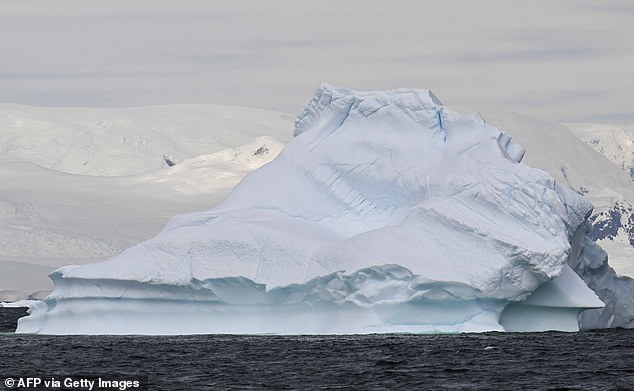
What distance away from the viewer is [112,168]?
453 feet

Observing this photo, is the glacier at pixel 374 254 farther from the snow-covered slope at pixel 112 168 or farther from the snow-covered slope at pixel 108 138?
the snow-covered slope at pixel 108 138

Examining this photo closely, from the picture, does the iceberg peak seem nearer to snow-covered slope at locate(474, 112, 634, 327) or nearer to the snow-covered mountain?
snow-covered slope at locate(474, 112, 634, 327)

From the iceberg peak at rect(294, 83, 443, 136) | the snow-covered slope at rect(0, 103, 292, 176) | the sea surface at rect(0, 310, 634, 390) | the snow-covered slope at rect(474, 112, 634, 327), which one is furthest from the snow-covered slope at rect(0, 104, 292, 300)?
the sea surface at rect(0, 310, 634, 390)

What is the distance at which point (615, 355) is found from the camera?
30422mm

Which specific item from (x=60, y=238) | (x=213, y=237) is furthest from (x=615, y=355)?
(x=60, y=238)

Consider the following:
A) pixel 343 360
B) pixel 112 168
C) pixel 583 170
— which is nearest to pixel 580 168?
pixel 583 170

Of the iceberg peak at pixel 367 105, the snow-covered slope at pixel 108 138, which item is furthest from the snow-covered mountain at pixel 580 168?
the iceberg peak at pixel 367 105

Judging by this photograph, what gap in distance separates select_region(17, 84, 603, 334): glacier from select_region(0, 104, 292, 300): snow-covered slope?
7161cm

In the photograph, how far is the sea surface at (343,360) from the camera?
84.5 ft

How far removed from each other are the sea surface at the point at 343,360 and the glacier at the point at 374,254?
608 millimetres

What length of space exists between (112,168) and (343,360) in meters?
111

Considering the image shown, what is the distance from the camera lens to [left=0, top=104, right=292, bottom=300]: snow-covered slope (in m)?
111

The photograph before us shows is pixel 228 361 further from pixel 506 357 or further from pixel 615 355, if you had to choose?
pixel 615 355

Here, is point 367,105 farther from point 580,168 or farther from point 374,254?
point 580,168
